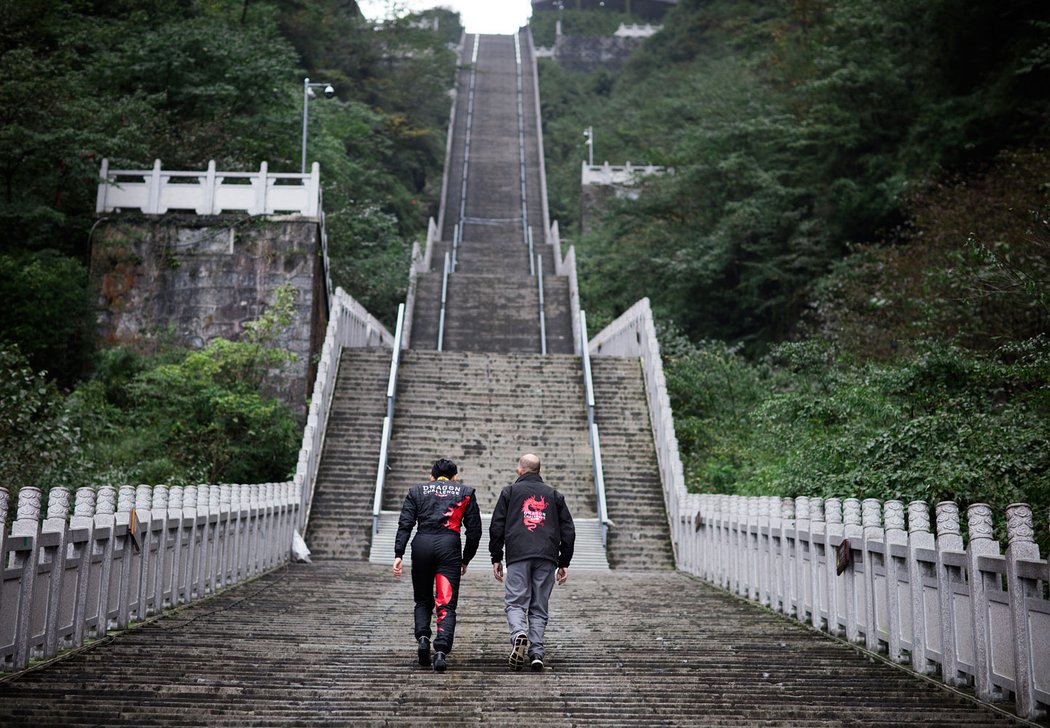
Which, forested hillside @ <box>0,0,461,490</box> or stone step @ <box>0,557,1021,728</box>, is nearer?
stone step @ <box>0,557,1021,728</box>

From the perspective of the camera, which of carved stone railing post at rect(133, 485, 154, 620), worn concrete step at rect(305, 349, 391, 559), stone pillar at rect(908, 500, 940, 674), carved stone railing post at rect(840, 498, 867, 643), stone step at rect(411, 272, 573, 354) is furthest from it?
stone step at rect(411, 272, 573, 354)

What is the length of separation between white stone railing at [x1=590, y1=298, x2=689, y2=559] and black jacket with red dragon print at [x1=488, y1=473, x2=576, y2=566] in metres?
8.77

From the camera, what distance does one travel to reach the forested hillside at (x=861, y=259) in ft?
41.1

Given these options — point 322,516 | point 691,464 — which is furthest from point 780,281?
point 322,516

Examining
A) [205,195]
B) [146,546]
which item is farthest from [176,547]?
[205,195]

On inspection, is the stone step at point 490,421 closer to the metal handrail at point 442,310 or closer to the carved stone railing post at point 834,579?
the metal handrail at point 442,310

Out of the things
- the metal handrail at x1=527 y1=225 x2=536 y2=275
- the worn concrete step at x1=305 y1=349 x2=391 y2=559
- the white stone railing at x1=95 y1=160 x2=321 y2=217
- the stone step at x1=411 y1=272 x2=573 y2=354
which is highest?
the metal handrail at x1=527 y1=225 x2=536 y2=275

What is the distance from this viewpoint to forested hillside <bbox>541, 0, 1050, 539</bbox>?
12.5 metres

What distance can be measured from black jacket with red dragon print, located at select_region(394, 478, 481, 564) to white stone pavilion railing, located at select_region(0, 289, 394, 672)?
7.31 feet

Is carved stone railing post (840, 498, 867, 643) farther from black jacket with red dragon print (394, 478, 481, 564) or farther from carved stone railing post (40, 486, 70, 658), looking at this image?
carved stone railing post (40, 486, 70, 658)

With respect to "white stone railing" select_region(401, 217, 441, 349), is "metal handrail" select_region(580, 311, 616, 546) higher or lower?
lower

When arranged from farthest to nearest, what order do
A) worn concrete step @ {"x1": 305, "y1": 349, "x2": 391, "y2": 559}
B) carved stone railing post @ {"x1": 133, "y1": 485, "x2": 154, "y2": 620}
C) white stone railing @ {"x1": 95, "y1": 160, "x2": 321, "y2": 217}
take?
white stone railing @ {"x1": 95, "y1": 160, "x2": 321, "y2": 217}
worn concrete step @ {"x1": 305, "y1": 349, "x2": 391, "y2": 559}
carved stone railing post @ {"x1": 133, "y1": 485, "x2": 154, "y2": 620}

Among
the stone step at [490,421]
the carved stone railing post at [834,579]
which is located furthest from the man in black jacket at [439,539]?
the stone step at [490,421]

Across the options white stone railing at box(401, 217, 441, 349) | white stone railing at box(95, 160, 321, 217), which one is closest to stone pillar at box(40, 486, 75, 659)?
white stone railing at box(95, 160, 321, 217)
